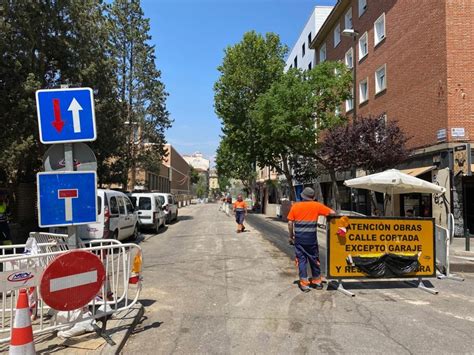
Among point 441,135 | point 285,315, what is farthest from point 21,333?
point 441,135

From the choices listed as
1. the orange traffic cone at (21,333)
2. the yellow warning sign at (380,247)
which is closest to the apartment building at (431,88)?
the yellow warning sign at (380,247)

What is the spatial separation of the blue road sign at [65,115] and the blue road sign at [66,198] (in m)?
0.45

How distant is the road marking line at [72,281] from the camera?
15.1 ft

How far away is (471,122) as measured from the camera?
15875 millimetres

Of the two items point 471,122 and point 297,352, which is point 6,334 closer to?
point 297,352

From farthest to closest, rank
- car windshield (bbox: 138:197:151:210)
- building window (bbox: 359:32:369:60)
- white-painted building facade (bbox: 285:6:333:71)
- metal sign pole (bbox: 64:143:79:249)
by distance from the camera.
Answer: white-painted building facade (bbox: 285:6:333:71)
building window (bbox: 359:32:369:60)
car windshield (bbox: 138:197:151:210)
metal sign pole (bbox: 64:143:79:249)

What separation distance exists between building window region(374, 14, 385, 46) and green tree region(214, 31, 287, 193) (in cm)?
886

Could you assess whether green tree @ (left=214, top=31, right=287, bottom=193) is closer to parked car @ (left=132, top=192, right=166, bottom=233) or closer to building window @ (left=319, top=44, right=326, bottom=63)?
building window @ (left=319, top=44, right=326, bottom=63)

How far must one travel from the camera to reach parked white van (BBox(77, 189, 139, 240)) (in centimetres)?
1247

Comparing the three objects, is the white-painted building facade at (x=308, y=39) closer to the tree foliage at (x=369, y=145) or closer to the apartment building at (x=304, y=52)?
the apartment building at (x=304, y=52)

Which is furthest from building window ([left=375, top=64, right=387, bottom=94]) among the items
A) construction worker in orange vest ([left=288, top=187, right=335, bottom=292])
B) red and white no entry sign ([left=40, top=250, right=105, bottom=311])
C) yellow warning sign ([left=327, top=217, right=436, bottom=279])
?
red and white no entry sign ([left=40, top=250, right=105, bottom=311])

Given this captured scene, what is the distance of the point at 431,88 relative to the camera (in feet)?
56.5

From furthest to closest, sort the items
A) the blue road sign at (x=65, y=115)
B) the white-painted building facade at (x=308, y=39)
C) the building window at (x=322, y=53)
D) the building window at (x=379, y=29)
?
the white-painted building facade at (x=308, y=39) → the building window at (x=322, y=53) → the building window at (x=379, y=29) → the blue road sign at (x=65, y=115)

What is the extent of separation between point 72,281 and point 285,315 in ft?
9.72
